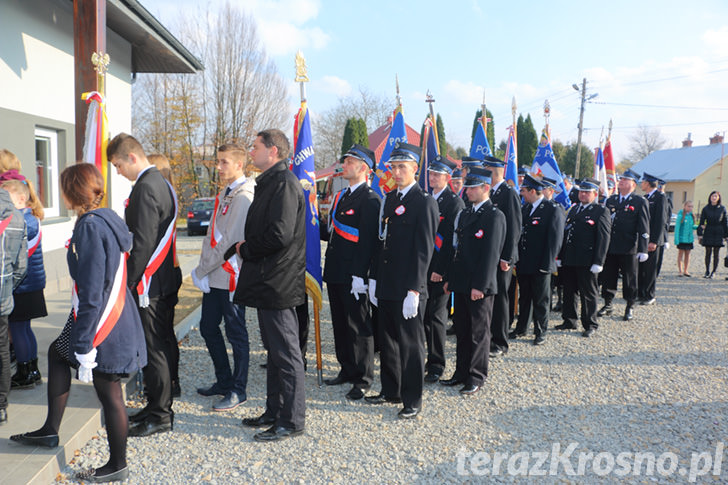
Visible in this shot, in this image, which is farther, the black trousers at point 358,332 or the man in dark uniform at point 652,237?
the man in dark uniform at point 652,237

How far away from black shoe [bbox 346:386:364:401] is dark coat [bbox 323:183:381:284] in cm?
101

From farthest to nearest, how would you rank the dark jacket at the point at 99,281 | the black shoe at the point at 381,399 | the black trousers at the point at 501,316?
the black trousers at the point at 501,316 → the black shoe at the point at 381,399 → the dark jacket at the point at 99,281

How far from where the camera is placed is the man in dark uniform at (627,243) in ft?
25.9

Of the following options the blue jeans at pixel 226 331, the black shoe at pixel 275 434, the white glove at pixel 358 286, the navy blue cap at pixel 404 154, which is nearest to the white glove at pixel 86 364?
the black shoe at pixel 275 434

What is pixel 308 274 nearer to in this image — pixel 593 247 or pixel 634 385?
pixel 634 385

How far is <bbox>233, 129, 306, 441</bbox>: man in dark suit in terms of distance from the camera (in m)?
3.55

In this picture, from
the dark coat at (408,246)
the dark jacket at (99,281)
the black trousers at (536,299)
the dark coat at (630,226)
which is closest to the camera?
the dark jacket at (99,281)

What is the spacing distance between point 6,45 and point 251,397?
5.74 meters

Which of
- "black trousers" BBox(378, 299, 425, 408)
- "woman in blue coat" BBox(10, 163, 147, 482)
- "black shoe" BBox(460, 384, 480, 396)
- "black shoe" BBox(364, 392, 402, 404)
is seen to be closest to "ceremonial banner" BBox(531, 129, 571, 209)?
"black shoe" BBox(460, 384, 480, 396)

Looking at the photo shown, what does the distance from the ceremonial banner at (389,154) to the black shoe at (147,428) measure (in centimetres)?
404

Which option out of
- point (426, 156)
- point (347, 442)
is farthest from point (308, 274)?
point (426, 156)

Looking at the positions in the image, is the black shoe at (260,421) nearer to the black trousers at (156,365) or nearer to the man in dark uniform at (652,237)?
the black trousers at (156,365)

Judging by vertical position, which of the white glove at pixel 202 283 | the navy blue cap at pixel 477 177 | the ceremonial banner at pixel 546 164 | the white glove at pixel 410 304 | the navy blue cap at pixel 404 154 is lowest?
the white glove at pixel 410 304

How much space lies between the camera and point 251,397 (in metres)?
4.58
